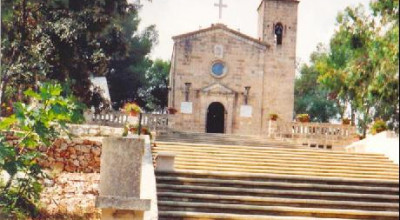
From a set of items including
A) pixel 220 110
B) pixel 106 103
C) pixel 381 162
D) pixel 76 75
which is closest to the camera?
pixel 381 162

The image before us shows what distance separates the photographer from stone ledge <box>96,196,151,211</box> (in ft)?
14.1

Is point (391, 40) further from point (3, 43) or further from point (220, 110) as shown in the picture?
point (220, 110)

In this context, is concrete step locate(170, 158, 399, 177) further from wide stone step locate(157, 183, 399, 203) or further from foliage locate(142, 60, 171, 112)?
foliage locate(142, 60, 171, 112)

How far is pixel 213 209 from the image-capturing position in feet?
23.9

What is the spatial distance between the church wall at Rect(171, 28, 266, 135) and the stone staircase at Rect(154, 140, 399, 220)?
10.8 metres

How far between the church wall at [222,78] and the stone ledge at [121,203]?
17.2m

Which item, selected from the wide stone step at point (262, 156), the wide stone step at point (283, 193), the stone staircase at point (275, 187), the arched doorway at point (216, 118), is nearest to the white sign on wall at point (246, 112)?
the arched doorway at point (216, 118)

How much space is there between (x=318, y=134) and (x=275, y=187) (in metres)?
9.22

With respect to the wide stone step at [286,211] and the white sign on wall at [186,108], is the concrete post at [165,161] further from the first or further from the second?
the white sign on wall at [186,108]

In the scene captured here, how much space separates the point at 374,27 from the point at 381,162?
696 cm

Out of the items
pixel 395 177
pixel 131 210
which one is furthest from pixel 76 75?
pixel 131 210

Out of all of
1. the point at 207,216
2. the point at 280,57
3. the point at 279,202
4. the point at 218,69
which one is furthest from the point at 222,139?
the point at 207,216

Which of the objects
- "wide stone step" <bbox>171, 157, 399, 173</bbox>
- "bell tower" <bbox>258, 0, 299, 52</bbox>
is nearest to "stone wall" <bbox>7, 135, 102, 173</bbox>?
"wide stone step" <bbox>171, 157, 399, 173</bbox>

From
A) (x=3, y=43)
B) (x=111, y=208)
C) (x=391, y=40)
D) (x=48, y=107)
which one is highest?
(x=3, y=43)
